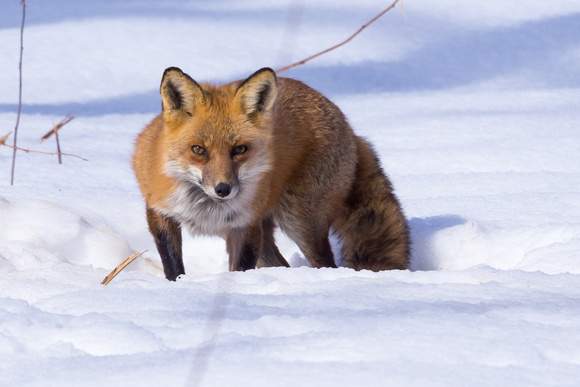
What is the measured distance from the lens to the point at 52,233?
12.1 feet

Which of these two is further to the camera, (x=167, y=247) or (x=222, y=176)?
(x=167, y=247)

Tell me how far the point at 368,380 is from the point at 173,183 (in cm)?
192

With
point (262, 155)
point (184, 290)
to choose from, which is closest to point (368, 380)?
point (184, 290)

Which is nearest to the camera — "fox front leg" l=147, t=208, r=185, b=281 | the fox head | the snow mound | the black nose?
the black nose

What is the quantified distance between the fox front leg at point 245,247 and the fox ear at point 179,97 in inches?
25.2

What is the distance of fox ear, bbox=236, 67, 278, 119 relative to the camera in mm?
3182

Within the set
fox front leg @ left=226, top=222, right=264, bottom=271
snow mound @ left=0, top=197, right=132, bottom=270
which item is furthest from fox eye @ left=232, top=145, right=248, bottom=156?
snow mound @ left=0, top=197, right=132, bottom=270

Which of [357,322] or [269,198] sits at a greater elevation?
[357,322]

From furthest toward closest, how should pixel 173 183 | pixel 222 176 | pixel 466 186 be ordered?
pixel 466 186
pixel 173 183
pixel 222 176

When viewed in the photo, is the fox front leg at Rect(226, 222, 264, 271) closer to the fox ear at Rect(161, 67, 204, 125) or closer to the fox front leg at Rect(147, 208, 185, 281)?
the fox front leg at Rect(147, 208, 185, 281)

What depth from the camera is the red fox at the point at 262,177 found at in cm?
318

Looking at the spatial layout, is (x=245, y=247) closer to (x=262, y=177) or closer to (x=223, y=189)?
(x=262, y=177)

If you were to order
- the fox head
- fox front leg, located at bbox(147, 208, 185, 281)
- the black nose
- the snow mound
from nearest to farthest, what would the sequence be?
the black nose, the fox head, fox front leg, located at bbox(147, 208, 185, 281), the snow mound

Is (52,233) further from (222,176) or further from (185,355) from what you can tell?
(185,355)
